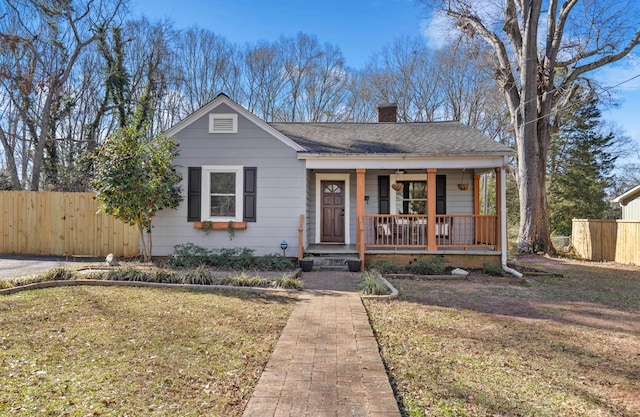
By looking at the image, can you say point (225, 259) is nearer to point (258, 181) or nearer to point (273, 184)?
point (258, 181)

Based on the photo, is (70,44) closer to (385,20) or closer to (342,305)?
(385,20)

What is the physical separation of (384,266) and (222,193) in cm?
473

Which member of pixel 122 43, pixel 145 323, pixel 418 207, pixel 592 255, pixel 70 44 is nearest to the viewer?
pixel 145 323

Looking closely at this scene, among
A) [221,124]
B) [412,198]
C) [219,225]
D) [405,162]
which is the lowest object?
[219,225]

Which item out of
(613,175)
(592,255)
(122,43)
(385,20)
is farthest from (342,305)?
(613,175)

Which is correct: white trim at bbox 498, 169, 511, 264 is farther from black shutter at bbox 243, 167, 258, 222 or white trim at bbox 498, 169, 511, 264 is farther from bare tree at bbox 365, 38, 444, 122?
bare tree at bbox 365, 38, 444, 122

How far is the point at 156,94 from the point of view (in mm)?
20281

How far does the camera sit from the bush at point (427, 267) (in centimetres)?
862

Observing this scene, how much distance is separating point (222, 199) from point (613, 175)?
2619 centimetres

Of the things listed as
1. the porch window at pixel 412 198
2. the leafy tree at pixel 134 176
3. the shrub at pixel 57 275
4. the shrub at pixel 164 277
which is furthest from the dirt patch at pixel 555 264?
the shrub at pixel 57 275

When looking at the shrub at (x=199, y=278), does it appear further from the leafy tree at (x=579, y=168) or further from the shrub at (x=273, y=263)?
the leafy tree at (x=579, y=168)

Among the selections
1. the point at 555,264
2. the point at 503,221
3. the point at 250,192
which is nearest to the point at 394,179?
the point at 503,221

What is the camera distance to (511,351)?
3.82 meters

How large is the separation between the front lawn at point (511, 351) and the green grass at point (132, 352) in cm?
144
